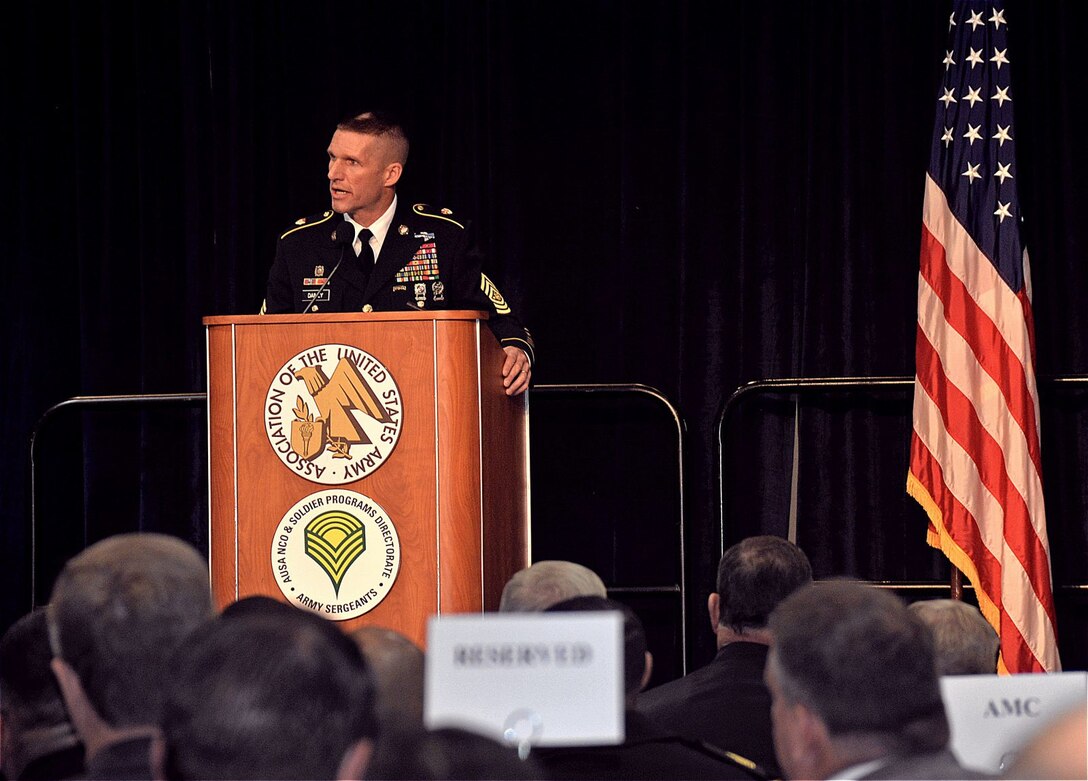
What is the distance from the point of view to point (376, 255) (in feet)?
14.1

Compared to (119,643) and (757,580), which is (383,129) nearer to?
(757,580)

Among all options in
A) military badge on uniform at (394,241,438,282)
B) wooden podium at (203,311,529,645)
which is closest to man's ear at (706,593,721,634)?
wooden podium at (203,311,529,645)

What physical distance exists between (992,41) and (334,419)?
9.81ft

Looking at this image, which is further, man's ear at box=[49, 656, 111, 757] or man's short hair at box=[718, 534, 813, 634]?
man's short hair at box=[718, 534, 813, 634]

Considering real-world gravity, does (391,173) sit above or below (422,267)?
above

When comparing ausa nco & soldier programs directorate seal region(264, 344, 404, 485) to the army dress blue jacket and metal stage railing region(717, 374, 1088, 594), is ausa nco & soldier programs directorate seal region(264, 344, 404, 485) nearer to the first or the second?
the army dress blue jacket

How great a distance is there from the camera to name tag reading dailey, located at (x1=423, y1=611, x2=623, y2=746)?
6.41ft

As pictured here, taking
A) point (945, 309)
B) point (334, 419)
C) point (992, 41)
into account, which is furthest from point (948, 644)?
point (992, 41)

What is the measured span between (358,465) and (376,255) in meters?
0.87

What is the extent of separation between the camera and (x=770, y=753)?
275cm

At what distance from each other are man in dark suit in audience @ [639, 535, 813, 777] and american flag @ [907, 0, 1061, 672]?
203 cm

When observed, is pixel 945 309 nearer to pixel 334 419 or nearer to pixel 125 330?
pixel 334 419

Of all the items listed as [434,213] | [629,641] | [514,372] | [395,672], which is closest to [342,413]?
[514,372]

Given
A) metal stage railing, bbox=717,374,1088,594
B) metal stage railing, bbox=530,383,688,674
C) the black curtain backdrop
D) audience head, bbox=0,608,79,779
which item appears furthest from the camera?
the black curtain backdrop
